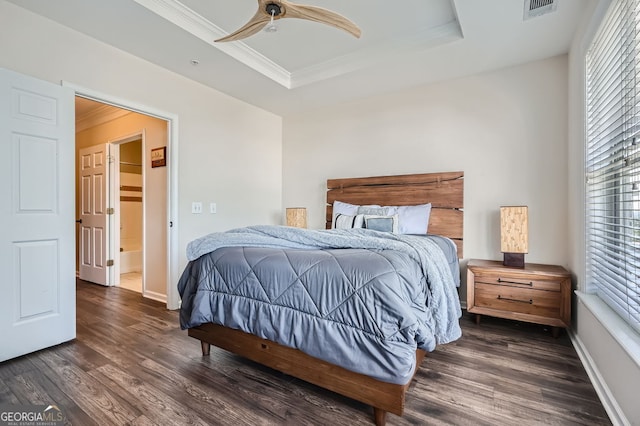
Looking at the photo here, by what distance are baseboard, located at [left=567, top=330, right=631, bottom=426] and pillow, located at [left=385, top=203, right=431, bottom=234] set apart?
1484 mm

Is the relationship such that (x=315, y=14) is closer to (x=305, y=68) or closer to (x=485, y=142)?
(x=305, y=68)

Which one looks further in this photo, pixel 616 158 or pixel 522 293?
pixel 522 293

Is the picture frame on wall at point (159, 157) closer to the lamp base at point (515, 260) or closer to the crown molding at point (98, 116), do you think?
the crown molding at point (98, 116)

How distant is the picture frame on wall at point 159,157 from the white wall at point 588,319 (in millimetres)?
3821

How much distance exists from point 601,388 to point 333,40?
3164 mm

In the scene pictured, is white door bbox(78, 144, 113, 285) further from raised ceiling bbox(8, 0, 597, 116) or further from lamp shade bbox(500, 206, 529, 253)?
lamp shade bbox(500, 206, 529, 253)

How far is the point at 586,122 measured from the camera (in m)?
2.15

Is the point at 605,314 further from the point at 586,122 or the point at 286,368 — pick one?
the point at 286,368

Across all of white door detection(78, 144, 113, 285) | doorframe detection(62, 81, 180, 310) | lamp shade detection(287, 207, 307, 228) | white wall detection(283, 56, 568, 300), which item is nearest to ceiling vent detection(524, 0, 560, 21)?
white wall detection(283, 56, 568, 300)

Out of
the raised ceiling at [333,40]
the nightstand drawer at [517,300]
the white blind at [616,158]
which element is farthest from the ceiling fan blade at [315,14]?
the nightstand drawer at [517,300]

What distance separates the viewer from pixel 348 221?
3.29m

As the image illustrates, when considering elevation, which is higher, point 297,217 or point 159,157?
point 159,157

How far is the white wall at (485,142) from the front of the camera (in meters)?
2.83

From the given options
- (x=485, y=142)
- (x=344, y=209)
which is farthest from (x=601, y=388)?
(x=344, y=209)
